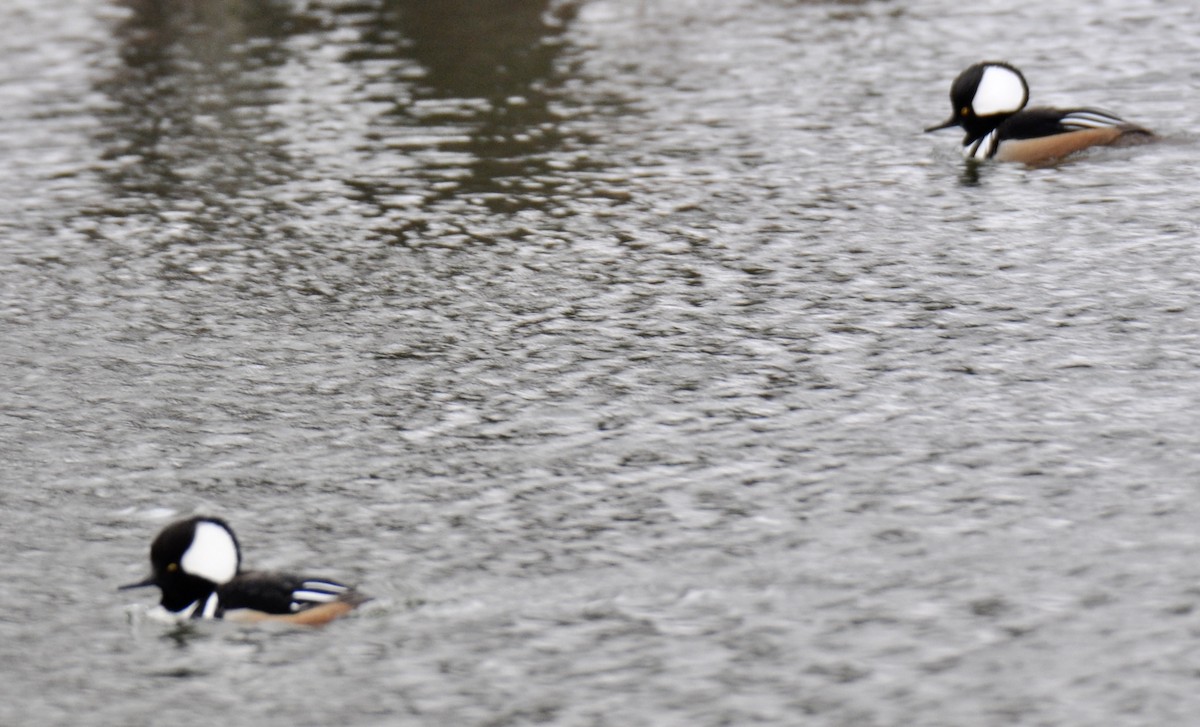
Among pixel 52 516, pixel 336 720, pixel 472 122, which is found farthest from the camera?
pixel 472 122

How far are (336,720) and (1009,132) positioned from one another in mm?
12663

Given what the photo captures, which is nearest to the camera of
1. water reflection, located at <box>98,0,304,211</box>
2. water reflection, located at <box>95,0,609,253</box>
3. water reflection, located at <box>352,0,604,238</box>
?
water reflection, located at <box>95,0,609,253</box>

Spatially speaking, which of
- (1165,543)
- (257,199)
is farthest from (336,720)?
(257,199)

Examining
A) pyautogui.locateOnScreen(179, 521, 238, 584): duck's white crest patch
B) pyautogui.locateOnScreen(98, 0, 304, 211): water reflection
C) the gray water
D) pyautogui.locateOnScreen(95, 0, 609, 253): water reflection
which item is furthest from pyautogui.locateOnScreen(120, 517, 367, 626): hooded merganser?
pyautogui.locateOnScreen(98, 0, 304, 211): water reflection

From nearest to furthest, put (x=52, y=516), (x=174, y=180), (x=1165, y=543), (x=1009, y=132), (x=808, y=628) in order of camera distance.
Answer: (x=808, y=628), (x=1165, y=543), (x=52, y=516), (x=1009, y=132), (x=174, y=180)

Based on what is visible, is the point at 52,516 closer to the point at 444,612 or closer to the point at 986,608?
the point at 444,612

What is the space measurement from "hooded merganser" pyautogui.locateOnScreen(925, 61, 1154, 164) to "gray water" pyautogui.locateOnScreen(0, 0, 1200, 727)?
312mm

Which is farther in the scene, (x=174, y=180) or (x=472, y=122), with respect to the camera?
(x=472, y=122)

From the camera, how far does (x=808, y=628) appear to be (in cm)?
909

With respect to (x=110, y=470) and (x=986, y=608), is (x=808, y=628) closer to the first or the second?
(x=986, y=608)

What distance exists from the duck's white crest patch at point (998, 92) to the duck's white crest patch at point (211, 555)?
12.1m

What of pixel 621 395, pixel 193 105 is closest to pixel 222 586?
pixel 621 395

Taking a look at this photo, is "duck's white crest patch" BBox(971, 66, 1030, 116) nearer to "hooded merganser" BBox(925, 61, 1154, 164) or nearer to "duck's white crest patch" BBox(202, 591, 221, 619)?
"hooded merganser" BBox(925, 61, 1154, 164)

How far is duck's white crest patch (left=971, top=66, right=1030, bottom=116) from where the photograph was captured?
1919 centimetres
